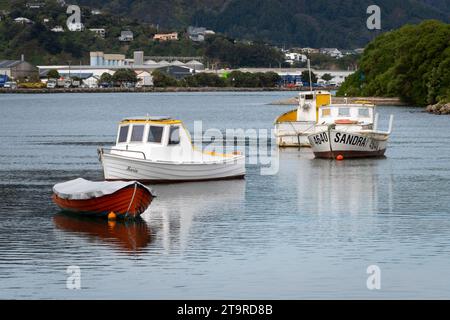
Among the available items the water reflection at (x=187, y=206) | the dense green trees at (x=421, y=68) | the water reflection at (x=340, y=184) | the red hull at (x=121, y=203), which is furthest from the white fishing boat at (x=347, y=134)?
the dense green trees at (x=421, y=68)

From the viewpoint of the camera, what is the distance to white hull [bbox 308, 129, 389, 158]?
71.2 metres

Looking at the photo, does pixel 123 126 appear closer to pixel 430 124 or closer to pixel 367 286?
pixel 367 286

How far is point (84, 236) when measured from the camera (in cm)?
4159

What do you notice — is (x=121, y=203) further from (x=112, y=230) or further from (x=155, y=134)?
(x=155, y=134)

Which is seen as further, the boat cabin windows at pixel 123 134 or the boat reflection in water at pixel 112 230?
the boat cabin windows at pixel 123 134

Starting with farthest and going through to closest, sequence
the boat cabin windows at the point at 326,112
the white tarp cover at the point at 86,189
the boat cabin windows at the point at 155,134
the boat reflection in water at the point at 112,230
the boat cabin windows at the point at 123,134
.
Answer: the boat cabin windows at the point at 326,112 < the boat cabin windows at the point at 123,134 < the boat cabin windows at the point at 155,134 < the white tarp cover at the point at 86,189 < the boat reflection in water at the point at 112,230

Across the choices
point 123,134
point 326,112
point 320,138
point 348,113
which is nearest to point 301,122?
point 326,112

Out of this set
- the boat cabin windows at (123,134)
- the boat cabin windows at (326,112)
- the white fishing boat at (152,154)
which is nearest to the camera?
the white fishing boat at (152,154)

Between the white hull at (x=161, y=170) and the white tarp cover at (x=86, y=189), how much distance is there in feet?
19.9

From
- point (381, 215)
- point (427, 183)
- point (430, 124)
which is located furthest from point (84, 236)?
point (430, 124)

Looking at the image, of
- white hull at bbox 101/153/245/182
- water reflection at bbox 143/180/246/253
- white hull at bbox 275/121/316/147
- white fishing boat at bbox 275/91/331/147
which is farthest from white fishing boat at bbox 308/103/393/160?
white hull at bbox 101/153/245/182

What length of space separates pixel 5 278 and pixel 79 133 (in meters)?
78.3

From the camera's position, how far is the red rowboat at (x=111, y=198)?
43562mm

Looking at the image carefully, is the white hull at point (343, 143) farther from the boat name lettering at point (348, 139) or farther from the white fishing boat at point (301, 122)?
the white fishing boat at point (301, 122)
